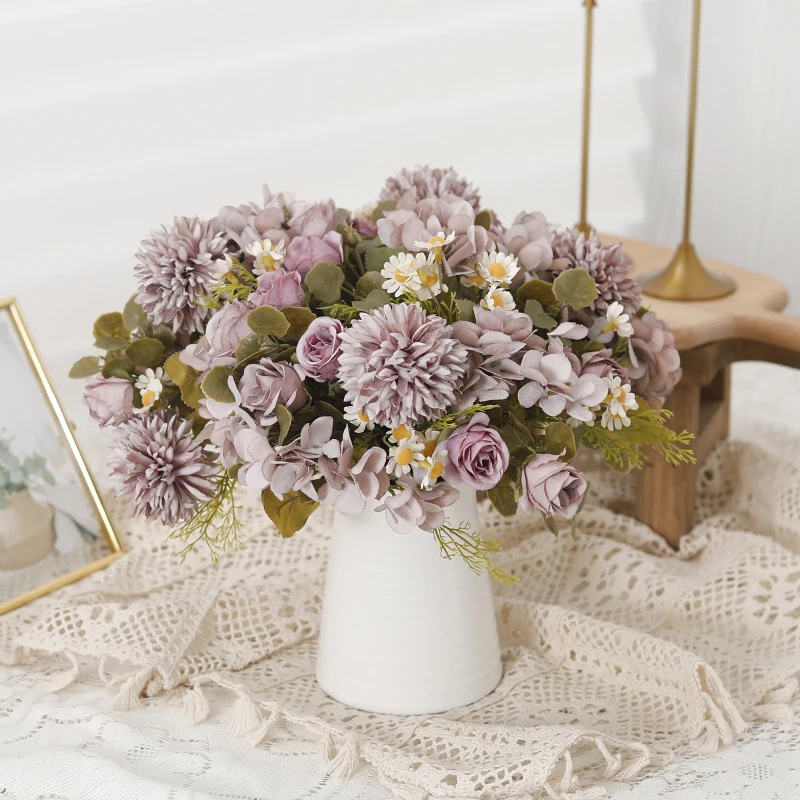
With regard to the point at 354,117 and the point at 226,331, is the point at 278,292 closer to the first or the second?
the point at 226,331

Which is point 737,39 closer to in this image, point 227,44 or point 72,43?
point 227,44

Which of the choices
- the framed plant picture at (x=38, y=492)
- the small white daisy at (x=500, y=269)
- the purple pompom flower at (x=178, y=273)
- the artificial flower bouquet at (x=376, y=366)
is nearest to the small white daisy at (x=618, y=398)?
the artificial flower bouquet at (x=376, y=366)

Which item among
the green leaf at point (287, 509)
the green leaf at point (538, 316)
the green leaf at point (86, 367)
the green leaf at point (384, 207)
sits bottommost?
the green leaf at point (287, 509)

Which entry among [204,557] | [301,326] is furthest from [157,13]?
[301,326]

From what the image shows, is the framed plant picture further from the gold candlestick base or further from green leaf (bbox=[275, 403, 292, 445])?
the gold candlestick base

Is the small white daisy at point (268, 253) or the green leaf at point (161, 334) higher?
the small white daisy at point (268, 253)

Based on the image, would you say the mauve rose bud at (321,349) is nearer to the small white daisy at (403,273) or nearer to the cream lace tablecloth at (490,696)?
the small white daisy at (403,273)

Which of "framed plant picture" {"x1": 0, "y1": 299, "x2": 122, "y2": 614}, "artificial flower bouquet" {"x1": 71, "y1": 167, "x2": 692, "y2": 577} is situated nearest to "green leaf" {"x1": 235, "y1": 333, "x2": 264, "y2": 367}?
"artificial flower bouquet" {"x1": 71, "y1": 167, "x2": 692, "y2": 577}

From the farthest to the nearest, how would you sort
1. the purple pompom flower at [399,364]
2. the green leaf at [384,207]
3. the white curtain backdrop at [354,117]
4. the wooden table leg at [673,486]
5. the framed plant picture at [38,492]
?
1. the white curtain backdrop at [354,117]
2. the wooden table leg at [673,486]
3. the framed plant picture at [38,492]
4. the green leaf at [384,207]
5. the purple pompom flower at [399,364]

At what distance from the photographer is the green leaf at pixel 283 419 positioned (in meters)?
0.75

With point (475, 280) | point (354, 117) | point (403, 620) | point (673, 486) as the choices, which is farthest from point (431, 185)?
point (354, 117)

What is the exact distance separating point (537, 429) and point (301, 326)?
0.20 meters

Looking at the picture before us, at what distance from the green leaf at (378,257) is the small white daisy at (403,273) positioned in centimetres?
6

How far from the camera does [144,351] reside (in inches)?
34.1
